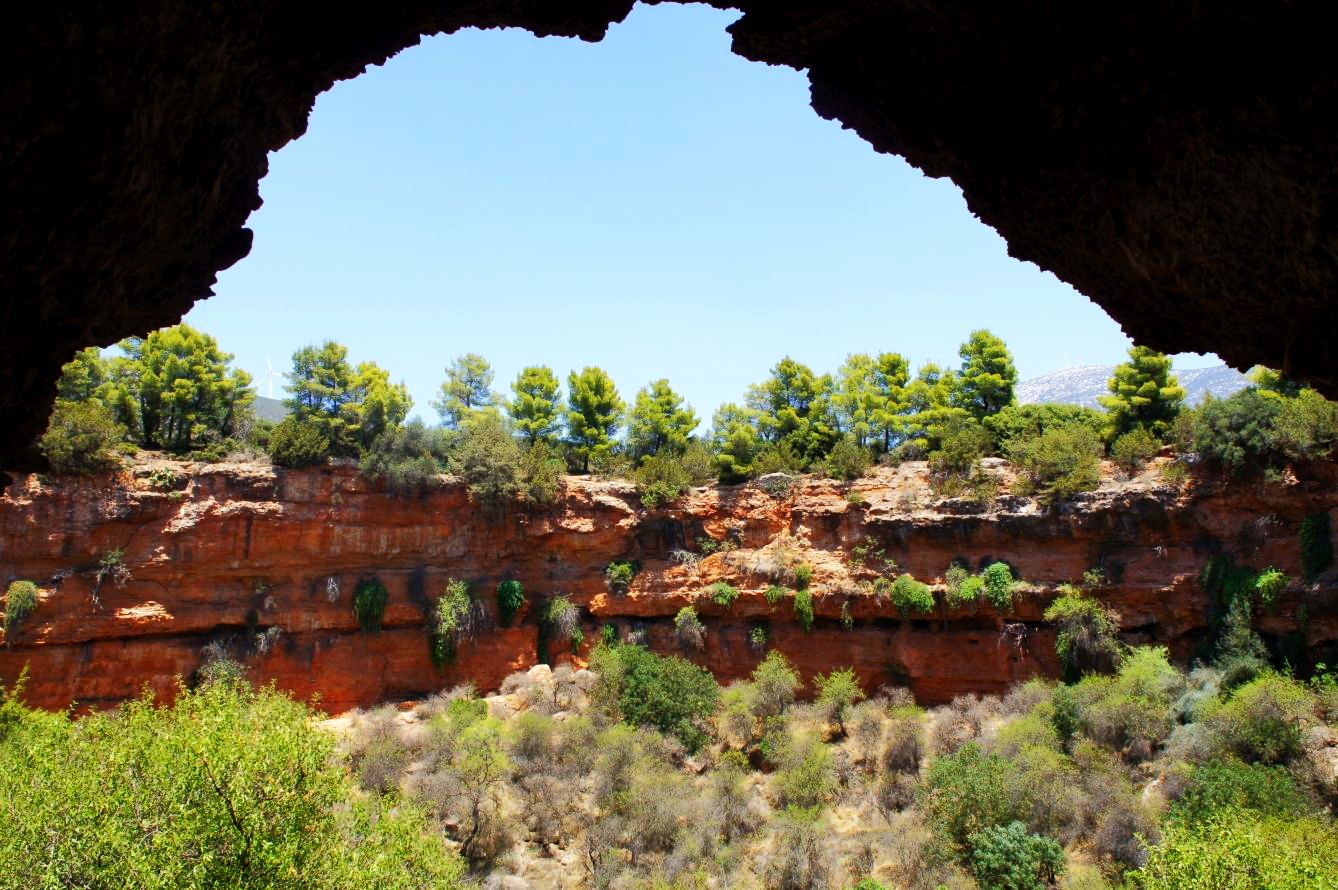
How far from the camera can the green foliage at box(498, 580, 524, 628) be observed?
1121 inches

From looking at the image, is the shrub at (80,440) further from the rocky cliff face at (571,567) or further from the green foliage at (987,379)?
the green foliage at (987,379)

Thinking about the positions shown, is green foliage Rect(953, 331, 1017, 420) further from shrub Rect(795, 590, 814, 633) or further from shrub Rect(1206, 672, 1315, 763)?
shrub Rect(1206, 672, 1315, 763)

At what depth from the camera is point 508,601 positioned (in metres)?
28.5

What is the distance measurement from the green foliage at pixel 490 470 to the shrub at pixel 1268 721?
21.5m

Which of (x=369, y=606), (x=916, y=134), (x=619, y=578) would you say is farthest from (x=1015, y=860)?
(x=369, y=606)

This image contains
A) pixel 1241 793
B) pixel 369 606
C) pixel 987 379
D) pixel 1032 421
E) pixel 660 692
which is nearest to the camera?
pixel 1241 793

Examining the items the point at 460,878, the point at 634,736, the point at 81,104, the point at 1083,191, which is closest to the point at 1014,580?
the point at 634,736

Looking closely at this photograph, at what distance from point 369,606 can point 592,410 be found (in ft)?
42.4

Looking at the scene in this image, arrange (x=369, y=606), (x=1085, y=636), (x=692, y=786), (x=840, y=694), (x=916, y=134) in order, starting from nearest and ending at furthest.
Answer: (x=916, y=134) < (x=692, y=786) < (x=1085, y=636) < (x=840, y=694) < (x=369, y=606)

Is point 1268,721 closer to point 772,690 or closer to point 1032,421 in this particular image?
point 772,690

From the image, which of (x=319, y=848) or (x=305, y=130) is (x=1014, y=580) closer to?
(x=319, y=848)

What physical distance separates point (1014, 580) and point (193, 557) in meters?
25.9

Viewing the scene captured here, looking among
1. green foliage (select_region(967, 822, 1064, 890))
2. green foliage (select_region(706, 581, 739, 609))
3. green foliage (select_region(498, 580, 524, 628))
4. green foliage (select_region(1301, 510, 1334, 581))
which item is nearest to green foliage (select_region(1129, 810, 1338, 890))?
green foliage (select_region(967, 822, 1064, 890))

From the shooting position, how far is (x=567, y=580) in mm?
29500
